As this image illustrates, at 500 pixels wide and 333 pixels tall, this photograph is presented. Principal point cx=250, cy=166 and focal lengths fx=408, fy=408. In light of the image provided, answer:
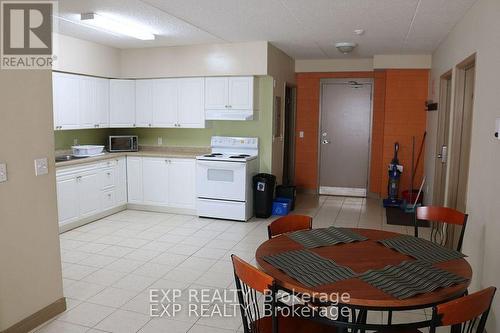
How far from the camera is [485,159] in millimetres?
3004

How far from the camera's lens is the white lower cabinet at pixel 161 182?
630cm

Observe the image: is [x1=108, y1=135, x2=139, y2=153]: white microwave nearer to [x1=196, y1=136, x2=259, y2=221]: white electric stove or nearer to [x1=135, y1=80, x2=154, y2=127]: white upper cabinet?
[x1=135, y1=80, x2=154, y2=127]: white upper cabinet

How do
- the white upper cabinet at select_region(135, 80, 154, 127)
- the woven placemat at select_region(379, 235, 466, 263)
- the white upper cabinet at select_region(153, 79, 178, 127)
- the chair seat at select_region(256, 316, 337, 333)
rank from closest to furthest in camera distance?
the chair seat at select_region(256, 316, 337, 333), the woven placemat at select_region(379, 235, 466, 263), the white upper cabinet at select_region(153, 79, 178, 127), the white upper cabinet at select_region(135, 80, 154, 127)

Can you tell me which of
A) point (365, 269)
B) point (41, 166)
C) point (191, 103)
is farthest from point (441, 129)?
point (41, 166)

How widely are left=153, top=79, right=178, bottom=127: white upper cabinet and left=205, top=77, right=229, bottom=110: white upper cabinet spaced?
0.57 m

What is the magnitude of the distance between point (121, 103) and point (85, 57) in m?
0.96

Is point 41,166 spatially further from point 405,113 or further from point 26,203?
point 405,113

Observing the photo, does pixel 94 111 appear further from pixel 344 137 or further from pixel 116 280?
pixel 344 137

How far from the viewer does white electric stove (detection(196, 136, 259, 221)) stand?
586 cm

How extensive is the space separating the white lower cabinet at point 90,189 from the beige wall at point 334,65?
12.5 ft

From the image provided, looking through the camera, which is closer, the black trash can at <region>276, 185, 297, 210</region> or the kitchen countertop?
the kitchen countertop

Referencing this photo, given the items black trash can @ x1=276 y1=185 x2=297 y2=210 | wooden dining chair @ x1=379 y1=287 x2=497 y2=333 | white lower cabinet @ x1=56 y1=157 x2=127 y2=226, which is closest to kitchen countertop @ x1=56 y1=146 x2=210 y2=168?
white lower cabinet @ x1=56 y1=157 x2=127 y2=226

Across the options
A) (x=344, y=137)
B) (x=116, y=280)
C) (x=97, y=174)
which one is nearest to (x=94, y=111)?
(x=97, y=174)

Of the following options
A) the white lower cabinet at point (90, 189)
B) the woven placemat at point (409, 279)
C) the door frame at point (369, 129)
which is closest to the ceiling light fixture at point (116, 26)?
the white lower cabinet at point (90, 189)
